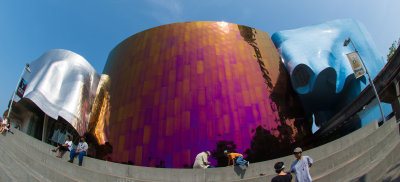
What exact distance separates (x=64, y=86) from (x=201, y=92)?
317 inches

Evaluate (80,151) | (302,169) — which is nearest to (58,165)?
(80,151)

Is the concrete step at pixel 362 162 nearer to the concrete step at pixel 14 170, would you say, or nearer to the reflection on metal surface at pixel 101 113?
the concrete step at pixel 14 170

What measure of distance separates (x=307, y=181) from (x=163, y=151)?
373 inches

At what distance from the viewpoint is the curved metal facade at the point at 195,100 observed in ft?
43.7

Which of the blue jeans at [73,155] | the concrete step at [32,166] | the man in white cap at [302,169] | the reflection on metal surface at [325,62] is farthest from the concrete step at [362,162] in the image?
the reflection on metal surface at [325,62]

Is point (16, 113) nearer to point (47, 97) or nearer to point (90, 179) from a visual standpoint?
point (47, 97)

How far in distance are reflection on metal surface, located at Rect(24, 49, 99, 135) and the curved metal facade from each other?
963mm

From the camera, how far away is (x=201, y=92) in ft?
46.6

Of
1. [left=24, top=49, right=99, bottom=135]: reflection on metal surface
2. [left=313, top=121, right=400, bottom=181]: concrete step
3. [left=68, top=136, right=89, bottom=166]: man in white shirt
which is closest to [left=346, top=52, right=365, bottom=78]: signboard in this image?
[left=313, top=121, right=400, bottom=181]: concrete step

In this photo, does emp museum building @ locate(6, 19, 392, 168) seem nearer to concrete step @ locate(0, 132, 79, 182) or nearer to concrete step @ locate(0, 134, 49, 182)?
concrete step @ locate(0, 132, 79, 182)

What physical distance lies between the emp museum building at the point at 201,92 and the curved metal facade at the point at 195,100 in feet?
0.16

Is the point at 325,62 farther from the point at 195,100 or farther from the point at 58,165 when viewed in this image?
the point at 58,165

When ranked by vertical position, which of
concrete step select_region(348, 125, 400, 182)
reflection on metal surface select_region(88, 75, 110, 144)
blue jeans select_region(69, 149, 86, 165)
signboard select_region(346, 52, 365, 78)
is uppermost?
signboard select_region(346, 52, 365, 78)

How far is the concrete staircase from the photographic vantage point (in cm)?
622
